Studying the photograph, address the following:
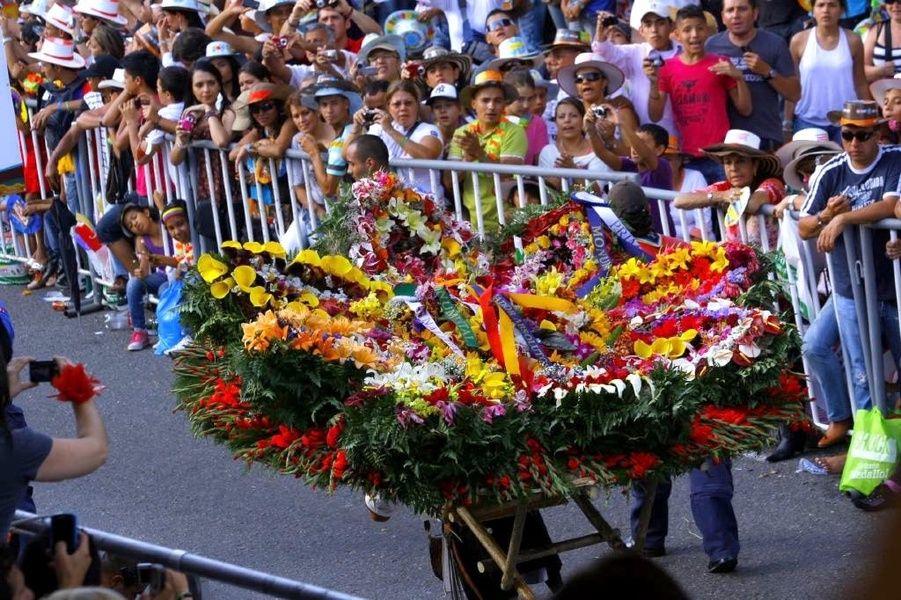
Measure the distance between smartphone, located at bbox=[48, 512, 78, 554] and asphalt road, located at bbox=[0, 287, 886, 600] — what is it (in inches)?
54.9

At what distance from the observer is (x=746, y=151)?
7.81 m

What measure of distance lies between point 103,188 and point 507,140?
3.78 meters

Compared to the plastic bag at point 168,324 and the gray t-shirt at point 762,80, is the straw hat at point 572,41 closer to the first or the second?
the gray t-shirt at point 762,80

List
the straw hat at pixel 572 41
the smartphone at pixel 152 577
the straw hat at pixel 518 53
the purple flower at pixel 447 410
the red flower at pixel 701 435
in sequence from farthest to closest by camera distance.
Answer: the straw hat at pixel 518 53
the straw hat at pixel 572 41
the red flower at pixel 701 435
the purple flower at pixel 447 410
the smartphone at pixel 152 577

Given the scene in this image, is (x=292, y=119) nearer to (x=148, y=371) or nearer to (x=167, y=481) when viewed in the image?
(x=148, y=371)

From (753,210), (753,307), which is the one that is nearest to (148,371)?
(753,210)

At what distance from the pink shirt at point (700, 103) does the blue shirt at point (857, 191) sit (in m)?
1.86

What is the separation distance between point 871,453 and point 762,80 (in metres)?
3.27

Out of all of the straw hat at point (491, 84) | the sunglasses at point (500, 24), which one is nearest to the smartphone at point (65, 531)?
the straw hat at point (491, 84)

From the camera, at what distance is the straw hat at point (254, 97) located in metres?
9.91

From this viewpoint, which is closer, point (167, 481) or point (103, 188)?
point (167, 481)

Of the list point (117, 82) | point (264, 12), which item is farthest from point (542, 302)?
point (264, 12)

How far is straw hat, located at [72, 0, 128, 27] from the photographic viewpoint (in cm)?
1302

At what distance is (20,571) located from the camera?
138 inches
